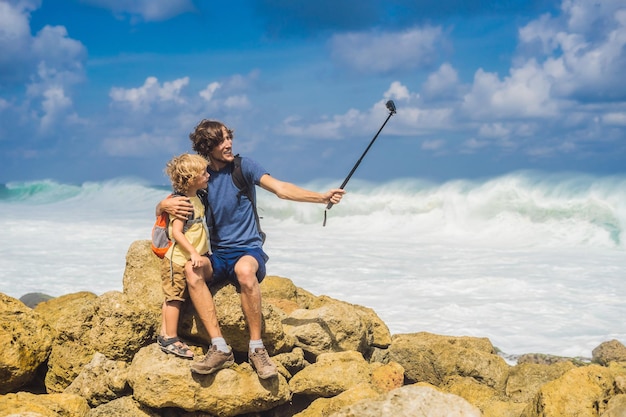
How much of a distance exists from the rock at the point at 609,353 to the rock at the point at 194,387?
6229 millimetres

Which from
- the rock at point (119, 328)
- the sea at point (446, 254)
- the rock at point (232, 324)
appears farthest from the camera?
the sea at point (446, 254)

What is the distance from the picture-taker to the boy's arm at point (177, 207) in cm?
497

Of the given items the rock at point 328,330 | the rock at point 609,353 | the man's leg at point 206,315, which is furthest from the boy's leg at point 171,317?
the rock at point 609,353

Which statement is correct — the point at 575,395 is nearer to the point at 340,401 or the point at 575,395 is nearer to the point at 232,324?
the point at 340,401

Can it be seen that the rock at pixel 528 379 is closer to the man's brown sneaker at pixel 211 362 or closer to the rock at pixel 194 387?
the rock at pixel 194 387

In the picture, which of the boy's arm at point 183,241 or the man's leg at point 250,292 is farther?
the man's leg at point 250,292

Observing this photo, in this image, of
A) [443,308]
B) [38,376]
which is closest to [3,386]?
[38,376]

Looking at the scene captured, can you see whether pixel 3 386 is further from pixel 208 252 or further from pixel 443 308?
pixel 443 308

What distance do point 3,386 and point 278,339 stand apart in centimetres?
206

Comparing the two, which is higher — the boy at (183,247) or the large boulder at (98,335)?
the boy at (183,247)

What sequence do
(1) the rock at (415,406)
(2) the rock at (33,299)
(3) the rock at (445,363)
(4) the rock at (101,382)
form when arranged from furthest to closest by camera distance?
(2) the rock at (33,299), (3) the rock at (445,363), (4) the rock at (101,382), (1) the rock at (415,406)

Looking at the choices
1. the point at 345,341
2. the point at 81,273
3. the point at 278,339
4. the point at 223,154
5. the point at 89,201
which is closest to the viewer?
the point at 223,154

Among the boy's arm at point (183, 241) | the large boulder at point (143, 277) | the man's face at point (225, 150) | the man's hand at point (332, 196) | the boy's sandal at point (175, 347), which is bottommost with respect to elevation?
the boy's sandal at point (175, 347)

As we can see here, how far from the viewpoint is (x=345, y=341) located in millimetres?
6465
